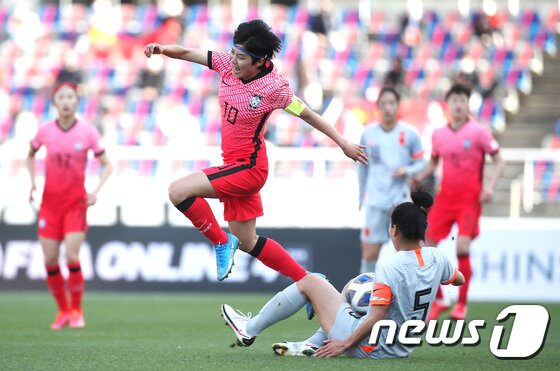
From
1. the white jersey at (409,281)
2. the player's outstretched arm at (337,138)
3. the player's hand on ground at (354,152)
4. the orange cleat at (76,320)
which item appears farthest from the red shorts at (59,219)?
the white jersey at (409,281)

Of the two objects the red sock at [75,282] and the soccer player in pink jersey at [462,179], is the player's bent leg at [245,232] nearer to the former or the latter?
the red sock at [75,282]

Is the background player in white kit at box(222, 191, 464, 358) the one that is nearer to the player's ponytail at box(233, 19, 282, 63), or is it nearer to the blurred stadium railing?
the player's ponytail at box(233, 19, 282, 63)

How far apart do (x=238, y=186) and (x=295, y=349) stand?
1354mm

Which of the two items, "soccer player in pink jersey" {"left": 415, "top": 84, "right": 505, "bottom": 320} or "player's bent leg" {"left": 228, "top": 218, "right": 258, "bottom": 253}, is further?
"soccer player in pink jersey" {"left": 415, "top": 84, "right": 505, "bottom": 320}

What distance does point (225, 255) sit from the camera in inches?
325

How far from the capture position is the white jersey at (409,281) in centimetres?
693

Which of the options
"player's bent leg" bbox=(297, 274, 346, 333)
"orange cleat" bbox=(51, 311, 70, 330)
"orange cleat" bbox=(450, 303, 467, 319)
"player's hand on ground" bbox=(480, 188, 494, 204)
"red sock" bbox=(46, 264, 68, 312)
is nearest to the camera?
"player's bent leg" bbox=(297, 274, 346, 333)

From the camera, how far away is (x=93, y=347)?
8586mm

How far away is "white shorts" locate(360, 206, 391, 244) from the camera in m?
11.8

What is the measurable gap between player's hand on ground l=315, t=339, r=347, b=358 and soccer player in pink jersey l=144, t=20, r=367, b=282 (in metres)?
1.14

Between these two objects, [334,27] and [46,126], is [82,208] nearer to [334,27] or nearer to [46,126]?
[46,126]

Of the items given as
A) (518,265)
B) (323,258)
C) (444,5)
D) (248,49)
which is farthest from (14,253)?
(444,5)

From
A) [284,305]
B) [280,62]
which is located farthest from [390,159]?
[280,62]

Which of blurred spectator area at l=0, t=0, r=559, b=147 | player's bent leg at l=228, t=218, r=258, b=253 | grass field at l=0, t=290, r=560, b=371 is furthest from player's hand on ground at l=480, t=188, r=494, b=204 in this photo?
blurred spectator area at l=0, t=0, r=559, b=147
